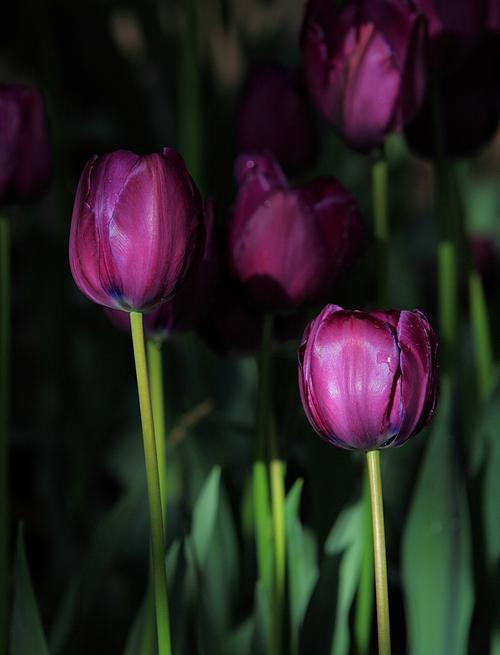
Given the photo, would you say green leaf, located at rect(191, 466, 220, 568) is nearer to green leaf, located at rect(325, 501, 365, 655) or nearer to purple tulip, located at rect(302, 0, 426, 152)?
green leaf, located at rect(325, 501, 365, 655)

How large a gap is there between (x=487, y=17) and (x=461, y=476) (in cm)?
26

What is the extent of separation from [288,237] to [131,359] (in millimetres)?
491

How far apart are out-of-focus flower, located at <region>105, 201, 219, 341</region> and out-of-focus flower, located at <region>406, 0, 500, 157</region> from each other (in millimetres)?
172

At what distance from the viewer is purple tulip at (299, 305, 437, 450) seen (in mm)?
377

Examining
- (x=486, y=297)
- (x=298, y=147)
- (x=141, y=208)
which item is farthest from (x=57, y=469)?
(x=141, y=208)

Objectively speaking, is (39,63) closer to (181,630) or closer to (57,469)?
(57,469)

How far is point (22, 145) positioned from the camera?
1.76ft

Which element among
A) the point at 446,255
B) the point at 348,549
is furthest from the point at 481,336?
the point at 348,549

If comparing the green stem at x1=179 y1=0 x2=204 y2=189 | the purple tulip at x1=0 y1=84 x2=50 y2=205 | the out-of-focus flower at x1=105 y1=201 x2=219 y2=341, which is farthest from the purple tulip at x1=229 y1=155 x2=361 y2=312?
the green stem at x1=179 y1=0 x2=204 y2=189

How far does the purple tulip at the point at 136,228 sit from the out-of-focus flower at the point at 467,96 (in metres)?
0.23

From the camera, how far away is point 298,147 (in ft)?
1.91

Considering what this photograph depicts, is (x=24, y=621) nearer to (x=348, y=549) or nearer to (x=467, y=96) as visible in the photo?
(x=348, y=549)

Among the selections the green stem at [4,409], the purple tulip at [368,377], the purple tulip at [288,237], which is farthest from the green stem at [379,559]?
the green stem at [4,409]

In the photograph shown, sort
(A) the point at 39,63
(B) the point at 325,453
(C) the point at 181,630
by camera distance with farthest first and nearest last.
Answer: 1. (A) the point at 39,63
2. (B) the point at 325,453
3. (C) the point at 181,630
